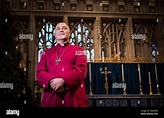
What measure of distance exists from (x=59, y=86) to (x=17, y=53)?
297 centimetres

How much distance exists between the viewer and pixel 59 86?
10.1 ft

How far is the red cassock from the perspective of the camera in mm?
3170

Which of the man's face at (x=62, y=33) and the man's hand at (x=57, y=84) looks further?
the man's face at (x=62, y=33)

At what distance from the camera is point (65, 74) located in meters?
3.16

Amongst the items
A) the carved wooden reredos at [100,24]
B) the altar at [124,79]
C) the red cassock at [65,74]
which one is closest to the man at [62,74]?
the red cassock at [65,74]

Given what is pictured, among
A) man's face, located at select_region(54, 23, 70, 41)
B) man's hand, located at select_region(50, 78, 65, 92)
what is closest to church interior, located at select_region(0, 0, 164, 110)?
man's face, located at select_region(54, 23, 70, 41)

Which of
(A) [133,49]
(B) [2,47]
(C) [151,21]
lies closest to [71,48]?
(B) [2,47]

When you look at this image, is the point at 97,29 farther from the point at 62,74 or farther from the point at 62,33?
the point at 62,74

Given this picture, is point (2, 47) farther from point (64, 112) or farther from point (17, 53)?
point (64, 112)

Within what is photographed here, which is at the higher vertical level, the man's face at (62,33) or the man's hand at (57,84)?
the man's face at (62,33)

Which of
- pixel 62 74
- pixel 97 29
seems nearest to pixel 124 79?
pixel 97 29

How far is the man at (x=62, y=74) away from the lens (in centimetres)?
314

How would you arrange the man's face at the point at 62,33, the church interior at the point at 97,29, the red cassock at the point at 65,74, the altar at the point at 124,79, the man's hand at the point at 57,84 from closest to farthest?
the man's hand at the point at 57,84 → the red cassock at the point at 65,74 → the man's face at the point at 62,33 → the altar at the point at 124,79 → the church interior at the point at 97,29

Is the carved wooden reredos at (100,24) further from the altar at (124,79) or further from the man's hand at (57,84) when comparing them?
the man's hand at (57,84)
